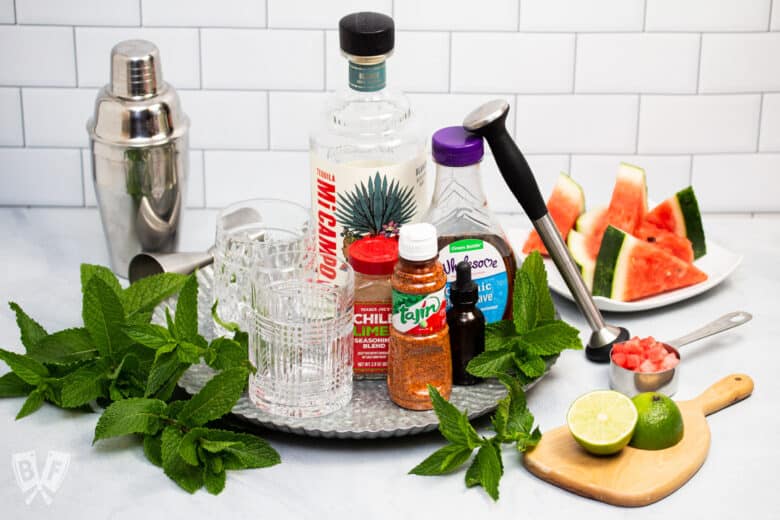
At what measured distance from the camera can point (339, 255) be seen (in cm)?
Result: 154

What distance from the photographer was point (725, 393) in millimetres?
1450

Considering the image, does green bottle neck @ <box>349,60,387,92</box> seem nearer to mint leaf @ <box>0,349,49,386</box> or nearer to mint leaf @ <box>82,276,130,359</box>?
mint leaf @ <box>82,276,130,359</box>

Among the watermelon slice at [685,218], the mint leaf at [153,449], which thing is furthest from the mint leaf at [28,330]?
the watermelon slice at [685,218]

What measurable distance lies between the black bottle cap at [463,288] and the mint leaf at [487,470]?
0.17 metres

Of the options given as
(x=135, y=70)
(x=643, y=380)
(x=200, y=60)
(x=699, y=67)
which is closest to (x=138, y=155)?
(x=135, y=70)

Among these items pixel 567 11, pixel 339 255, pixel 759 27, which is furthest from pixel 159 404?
pixel 759 27

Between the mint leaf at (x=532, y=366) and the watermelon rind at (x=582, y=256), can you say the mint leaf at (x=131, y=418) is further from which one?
the watermelon rind at (x=582, y=256)

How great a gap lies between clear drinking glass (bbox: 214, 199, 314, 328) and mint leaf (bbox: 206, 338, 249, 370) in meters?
0.11

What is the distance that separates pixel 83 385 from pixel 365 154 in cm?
45

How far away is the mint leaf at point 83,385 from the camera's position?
4.55 ft

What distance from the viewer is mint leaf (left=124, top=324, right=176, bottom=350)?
4.50 ft

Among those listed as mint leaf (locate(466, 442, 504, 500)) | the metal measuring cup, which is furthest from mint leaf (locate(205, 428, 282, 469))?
the metal measuring cup

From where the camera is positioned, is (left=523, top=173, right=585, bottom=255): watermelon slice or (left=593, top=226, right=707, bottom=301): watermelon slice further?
(left=523, top=173, right=585, bottom=255): watermelon slice

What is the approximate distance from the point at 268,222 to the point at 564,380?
0.45 metres
